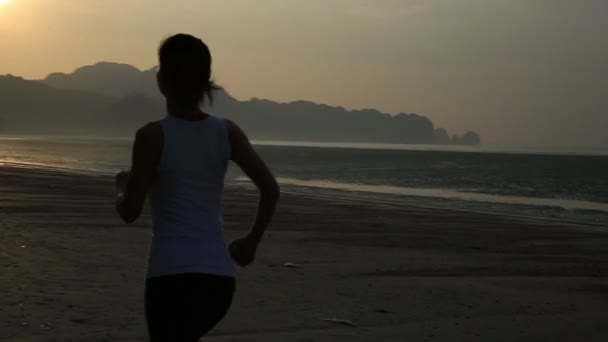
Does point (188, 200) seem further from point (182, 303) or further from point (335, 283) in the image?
point (335, 283)

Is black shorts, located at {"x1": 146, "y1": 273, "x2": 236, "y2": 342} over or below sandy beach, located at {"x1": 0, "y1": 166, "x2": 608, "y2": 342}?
over

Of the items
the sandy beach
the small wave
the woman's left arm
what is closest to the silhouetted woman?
the woman's left arm

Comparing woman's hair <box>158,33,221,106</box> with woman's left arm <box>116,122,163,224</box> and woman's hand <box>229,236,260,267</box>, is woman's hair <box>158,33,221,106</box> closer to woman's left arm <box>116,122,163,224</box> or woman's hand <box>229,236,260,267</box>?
woman's left arm <box>116,122,163,224</box>

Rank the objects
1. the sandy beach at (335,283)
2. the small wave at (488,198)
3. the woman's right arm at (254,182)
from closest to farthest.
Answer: the woman's right arm at (254,182) → the sandy beach at (335,283) → the small wave at (488,198)

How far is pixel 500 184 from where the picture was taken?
47625 mm

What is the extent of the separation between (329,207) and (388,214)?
2.44 m

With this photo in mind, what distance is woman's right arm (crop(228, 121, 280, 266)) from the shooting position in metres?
3.04

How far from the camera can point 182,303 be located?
2924 millimetres

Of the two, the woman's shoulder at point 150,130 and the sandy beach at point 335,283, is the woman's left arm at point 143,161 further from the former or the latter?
the sandy beach at point 335,283

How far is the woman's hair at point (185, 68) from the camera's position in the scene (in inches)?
117

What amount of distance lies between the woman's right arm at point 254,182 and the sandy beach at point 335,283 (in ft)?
11.8

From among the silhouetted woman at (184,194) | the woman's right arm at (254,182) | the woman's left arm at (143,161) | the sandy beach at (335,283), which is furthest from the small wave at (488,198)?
the woman's left arm at (143,161)

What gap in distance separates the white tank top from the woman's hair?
0.10 meters

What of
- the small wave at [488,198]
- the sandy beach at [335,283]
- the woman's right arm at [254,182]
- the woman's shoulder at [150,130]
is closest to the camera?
the woman's shoulder at [150,130]
